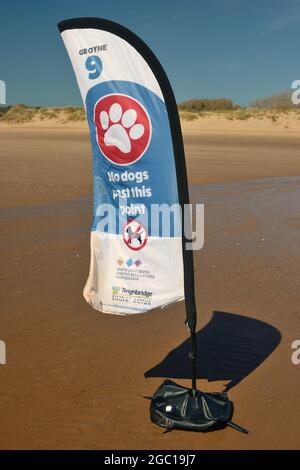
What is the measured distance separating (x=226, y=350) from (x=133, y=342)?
857 millimetres

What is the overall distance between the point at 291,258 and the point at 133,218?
4.76 m

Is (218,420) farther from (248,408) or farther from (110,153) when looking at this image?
(110,153)

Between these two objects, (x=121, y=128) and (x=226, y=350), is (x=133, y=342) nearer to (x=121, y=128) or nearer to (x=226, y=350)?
(x=226, y=350)

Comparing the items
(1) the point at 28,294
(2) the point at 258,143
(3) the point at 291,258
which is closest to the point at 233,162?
(2) the point at 258,143

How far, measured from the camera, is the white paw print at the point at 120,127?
374 cm

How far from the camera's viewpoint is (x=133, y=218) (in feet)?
13.0

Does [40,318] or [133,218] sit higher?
[133,218]

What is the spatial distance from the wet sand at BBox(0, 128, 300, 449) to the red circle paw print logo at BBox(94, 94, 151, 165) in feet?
6.07

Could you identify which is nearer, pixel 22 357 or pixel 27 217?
pixel 22 357

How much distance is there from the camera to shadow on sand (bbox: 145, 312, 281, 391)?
4953mm

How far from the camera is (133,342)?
550cm
